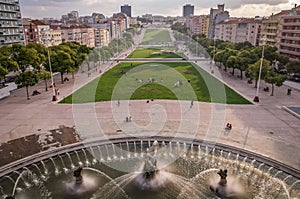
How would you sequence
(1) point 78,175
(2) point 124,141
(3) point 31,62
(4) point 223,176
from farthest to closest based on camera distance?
(3) point 31,62, (2) point 124,141, (1) point 78,175, (4) point 223,176

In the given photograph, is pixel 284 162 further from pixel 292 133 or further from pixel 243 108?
pixel 243 108

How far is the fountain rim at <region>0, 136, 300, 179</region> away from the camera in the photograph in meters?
18.6

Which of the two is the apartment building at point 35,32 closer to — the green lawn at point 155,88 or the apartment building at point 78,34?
the apartment building at point 78,34

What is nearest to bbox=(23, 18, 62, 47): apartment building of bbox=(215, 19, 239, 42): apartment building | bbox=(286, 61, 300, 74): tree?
bbox=(286, 61, 300, 74): tree

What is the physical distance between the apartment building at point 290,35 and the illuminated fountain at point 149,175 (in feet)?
171

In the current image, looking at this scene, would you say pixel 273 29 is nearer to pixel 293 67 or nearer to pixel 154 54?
pixel 293 67

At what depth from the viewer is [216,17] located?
144m

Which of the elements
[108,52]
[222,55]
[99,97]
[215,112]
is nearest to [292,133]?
[215,112]

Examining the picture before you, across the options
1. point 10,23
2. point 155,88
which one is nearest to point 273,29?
point 155,88

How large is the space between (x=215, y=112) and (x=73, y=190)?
20375 millimetres

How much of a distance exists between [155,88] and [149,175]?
27.2 meters

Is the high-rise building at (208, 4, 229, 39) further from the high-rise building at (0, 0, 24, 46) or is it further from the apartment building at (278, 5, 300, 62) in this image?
the high-rise building at (0, 0, 24, 46)

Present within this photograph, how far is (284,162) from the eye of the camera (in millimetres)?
19359

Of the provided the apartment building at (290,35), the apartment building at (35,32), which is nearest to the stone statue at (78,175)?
the apartment building at (290,35)
